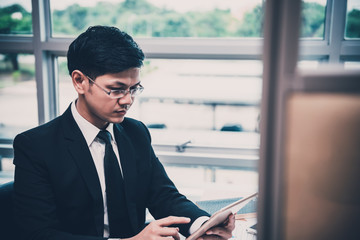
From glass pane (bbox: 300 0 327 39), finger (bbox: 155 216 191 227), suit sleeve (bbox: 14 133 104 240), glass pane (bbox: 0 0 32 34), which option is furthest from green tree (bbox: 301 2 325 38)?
glass pane (bbox: 0 0 32 34)

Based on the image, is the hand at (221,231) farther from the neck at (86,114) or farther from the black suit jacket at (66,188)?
the neck at (86,114)

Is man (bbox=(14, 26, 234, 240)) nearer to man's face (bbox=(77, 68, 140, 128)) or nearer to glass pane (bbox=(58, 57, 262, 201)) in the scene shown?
A: man's face (bbox=(77, 68, 140, 128))

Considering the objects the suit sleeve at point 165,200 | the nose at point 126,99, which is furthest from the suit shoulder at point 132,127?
the nose at point 126,99

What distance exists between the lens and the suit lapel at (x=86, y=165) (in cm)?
120

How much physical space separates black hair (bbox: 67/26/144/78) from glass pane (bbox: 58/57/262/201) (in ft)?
2.35

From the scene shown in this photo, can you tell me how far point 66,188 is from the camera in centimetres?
118

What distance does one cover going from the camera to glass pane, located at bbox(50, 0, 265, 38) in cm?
182

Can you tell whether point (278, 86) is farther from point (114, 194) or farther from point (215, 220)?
point (114, 194)

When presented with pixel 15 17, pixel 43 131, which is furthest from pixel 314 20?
pixel 15 17

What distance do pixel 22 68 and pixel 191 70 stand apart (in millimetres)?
1108

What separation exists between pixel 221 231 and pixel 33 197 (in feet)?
2.26

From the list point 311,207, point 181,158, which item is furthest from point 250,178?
point 311,207

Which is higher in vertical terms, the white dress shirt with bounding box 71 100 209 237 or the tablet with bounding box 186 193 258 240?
the white dress shirt with bounding box 71 100 209 237

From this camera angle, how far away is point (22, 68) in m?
2.00
